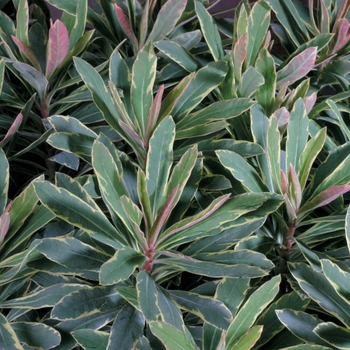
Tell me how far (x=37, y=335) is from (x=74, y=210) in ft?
0.50

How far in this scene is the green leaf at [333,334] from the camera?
455 millimetres

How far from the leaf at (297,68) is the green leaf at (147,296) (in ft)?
1.30

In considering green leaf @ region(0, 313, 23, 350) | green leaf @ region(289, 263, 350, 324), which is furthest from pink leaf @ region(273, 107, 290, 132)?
green leaf @ region(0, 313, 23, 350)

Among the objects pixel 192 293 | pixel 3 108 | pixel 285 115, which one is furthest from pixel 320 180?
pixel 3 108

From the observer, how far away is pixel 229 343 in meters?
0.44

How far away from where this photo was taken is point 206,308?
0.48 m

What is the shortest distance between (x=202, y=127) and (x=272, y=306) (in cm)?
25

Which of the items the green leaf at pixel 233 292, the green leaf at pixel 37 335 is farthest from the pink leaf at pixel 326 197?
the green leaf at pixel 37 335

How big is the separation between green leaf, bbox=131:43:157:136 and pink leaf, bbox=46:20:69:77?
0.45ft

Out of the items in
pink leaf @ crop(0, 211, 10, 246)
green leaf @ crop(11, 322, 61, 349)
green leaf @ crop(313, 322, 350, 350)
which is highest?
pink leaf @ crop(0, 211, 10, 246)

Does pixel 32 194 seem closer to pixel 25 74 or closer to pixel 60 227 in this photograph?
pixel 60 227

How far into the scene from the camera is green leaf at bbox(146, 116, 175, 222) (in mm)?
523

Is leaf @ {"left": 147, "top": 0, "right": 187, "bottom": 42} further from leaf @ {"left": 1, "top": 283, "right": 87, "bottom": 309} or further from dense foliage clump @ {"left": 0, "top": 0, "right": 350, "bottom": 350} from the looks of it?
leaf @ {"left": 1, "top": 283, "right": 87, "bottom": 309}

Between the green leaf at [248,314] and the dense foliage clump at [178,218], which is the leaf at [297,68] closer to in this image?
the dense foliage clump at [178,218]
